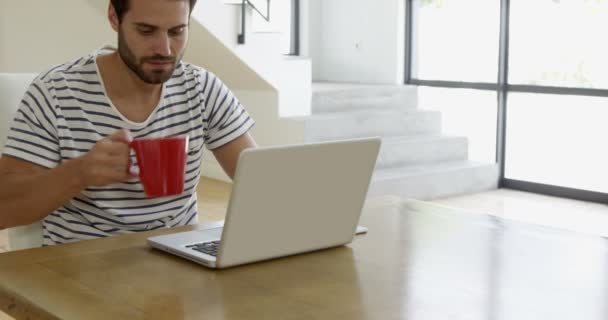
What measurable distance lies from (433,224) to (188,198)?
1.65 feet

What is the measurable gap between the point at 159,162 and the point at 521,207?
4.22 meters

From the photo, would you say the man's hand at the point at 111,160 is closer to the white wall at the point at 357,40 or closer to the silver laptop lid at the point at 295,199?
the silver laptop lid at the point at 295,199

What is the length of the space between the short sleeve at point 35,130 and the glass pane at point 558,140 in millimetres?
4371

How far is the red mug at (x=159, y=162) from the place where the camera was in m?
1.33

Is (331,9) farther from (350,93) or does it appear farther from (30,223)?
(30,223)

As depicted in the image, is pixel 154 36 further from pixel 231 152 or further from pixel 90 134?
pixel 231 152

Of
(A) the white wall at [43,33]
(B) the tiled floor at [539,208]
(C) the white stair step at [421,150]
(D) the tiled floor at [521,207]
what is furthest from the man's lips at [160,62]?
(A) the white wall at [43,33]

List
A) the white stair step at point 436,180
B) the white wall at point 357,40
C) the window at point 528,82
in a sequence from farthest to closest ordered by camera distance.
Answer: the white wall at point 357,40 < the window at point 528,82 < the white stair step at point 436,180

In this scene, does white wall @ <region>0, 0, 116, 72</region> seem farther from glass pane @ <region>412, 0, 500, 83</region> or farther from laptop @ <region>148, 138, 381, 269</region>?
laptop @ <region>148, 138, 381, 269</region>

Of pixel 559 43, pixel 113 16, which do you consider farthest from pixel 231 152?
pixel 559 43

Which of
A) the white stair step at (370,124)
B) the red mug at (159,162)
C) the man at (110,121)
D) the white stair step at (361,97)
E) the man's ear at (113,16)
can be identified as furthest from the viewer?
the white stair step at (361,97)

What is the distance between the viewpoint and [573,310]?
1.21 meters

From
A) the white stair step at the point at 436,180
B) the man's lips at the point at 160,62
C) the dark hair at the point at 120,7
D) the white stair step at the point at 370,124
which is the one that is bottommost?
the white stair step at the point at 436,180

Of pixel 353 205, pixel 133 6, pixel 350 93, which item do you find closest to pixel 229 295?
pixel 353 205
